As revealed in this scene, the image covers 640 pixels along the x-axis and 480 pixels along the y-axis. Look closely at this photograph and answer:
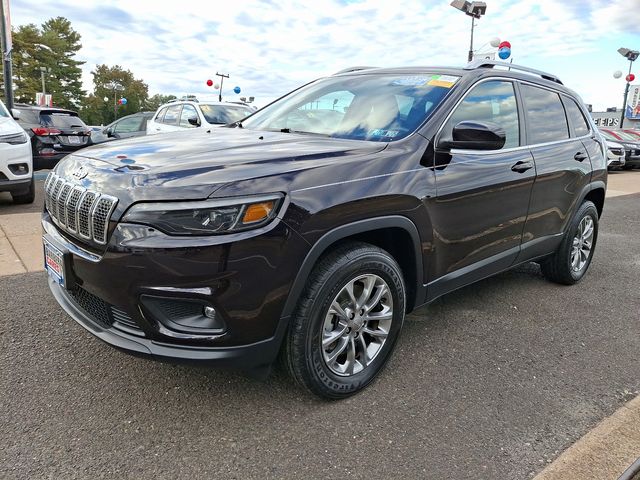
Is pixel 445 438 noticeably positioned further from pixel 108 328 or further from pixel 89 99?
pixel 89 99

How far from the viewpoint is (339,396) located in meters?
2.58

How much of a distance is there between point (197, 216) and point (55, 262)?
1.01 metres

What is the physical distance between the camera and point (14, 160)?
6402 mm

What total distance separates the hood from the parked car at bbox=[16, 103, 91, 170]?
769 cm

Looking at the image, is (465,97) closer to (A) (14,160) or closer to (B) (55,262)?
(B) (55,262)

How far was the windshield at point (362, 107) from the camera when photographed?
2.97 meters

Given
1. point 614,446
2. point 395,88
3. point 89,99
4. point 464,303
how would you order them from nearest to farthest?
point 614,446
point 395,88
point 464,303
point 89,99

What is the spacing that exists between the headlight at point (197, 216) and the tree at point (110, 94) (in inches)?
3215

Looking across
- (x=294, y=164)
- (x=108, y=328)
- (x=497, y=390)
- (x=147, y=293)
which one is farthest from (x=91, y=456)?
(x=497, y=390)

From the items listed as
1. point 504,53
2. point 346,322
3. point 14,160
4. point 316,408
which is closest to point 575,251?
point 346,322

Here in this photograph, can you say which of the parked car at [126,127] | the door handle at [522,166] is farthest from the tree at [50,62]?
the door handle at [522,166]

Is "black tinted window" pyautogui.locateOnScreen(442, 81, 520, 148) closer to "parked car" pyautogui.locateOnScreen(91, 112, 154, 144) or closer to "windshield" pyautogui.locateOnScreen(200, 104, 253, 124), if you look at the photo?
"windshield" pyautogui.locateOnScreen(200, 104, 253, 124)

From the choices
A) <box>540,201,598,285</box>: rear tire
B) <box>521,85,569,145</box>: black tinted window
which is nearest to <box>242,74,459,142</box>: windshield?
Result: <box>521,85,569,145</box>: black tinted window

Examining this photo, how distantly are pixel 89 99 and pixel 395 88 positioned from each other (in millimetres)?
82679
